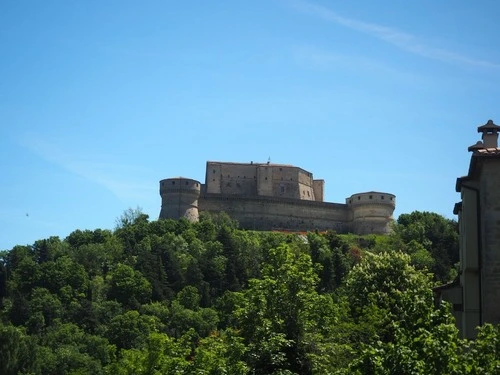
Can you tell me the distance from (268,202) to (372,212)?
13.7 metres

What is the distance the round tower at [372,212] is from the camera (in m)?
142

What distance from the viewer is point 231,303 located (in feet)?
287

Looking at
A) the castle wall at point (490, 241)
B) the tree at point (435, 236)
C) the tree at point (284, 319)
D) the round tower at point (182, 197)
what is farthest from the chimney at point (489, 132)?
the round tower at point (182, 197)

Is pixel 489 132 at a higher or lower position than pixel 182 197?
lower

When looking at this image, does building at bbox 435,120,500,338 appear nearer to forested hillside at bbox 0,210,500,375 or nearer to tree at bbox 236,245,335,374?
forested hillside at bbox 0,210,500,375

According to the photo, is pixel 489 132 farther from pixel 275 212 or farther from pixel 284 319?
pixel 275 212

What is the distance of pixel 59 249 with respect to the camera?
5310 inches

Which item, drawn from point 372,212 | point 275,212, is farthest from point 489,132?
point 275,212

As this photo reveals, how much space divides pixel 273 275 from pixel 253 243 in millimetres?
90573

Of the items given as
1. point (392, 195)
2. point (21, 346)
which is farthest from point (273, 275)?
point (392, 195)

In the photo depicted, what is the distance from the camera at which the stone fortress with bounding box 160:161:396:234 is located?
142 meters

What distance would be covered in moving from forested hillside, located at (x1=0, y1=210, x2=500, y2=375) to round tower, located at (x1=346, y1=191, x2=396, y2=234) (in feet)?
9.08

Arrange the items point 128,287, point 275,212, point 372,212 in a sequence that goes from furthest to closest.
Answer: point 275,212 → point 372,212 → point 128,287

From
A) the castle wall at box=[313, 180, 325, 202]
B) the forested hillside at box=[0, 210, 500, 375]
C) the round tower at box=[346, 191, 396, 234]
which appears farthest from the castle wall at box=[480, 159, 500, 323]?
the castle wall at box=[313, 180, 325, 202]
